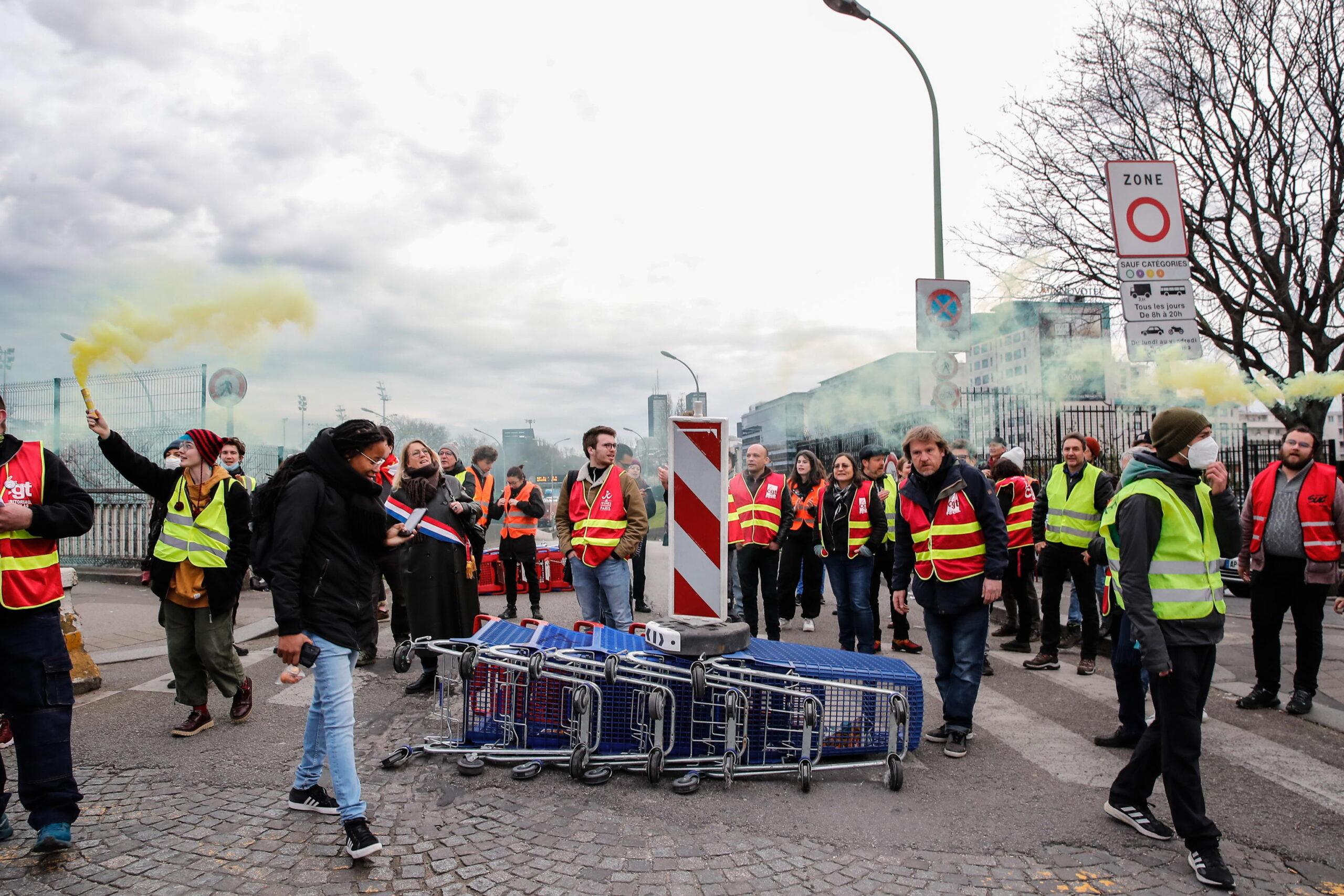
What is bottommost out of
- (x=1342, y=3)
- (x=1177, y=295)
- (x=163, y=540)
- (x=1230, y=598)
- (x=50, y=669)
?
(x=1230, y=598)

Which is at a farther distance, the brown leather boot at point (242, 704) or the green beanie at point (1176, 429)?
the brown leather boot at point (242, 704)

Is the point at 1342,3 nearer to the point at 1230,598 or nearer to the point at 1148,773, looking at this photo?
the point at 1230,598

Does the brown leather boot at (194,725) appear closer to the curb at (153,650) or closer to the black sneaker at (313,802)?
the curb at (153,650)

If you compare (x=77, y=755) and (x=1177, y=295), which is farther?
(x=1177, y=295)

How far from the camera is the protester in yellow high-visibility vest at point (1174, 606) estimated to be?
345cm

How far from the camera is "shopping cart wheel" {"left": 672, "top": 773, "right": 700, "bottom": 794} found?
4.20 metres

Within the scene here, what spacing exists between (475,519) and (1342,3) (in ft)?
52.1

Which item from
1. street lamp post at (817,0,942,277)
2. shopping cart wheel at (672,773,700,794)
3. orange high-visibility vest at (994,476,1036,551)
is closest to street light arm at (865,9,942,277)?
street lamp post at (817,0,942,277)

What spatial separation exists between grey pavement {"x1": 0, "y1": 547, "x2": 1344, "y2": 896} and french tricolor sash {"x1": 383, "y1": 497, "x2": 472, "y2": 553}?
1428 millimetres

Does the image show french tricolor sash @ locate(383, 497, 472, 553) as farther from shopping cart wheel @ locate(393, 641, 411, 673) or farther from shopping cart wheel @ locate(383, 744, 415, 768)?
shopping cart wheel @ locate(383, 744, 415, 768)

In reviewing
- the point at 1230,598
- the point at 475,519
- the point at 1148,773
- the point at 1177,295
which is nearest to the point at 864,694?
the point at 1148,773

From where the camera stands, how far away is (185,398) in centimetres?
1306

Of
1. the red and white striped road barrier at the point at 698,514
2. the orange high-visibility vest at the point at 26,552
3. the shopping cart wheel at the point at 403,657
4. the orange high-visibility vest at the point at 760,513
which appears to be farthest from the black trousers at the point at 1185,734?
the orange high-visibility vest at the point at 26,552

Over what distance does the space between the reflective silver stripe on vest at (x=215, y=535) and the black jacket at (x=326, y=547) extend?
5.88 ft
